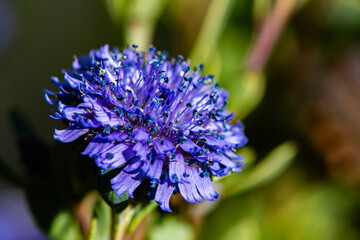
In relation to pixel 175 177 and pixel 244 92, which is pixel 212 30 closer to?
pixel 244 92

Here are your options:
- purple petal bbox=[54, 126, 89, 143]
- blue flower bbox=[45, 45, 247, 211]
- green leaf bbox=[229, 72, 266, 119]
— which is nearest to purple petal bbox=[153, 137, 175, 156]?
Result: blue flower bbox=[45, 45, 247, 211]

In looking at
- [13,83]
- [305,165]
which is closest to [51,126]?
[13,83]

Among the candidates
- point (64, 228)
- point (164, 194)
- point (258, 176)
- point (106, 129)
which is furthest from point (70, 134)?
point (258, 176)

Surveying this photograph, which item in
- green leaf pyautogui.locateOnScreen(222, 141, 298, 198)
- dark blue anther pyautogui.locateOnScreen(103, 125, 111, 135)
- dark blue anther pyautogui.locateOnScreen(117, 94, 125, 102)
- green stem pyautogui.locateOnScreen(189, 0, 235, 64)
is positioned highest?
green stem pyautogui.locateOnScreen(189, 0, 235, 64)

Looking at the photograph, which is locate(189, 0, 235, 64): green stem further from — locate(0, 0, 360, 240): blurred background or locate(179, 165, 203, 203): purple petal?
locate(179, 165, 203, 203): purple petal

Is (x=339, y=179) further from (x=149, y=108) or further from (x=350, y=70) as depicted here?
(x=149, y=108)
